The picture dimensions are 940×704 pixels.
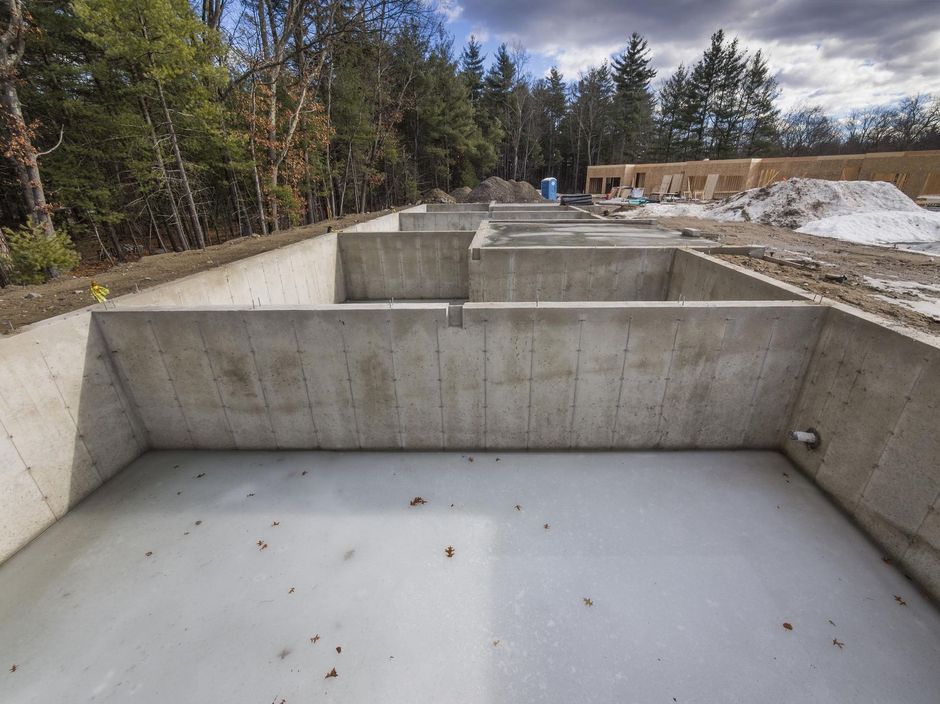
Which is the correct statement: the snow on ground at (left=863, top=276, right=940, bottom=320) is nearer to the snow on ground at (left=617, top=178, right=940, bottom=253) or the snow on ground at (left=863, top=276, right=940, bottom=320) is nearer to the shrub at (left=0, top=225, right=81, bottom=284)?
the snow on ground at (left=617, top=178, right=940, bottom=253)

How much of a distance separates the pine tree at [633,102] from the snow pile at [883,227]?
36597mm

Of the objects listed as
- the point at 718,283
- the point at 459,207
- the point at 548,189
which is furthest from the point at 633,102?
the point at 718,283

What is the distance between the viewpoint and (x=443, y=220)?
712 inches

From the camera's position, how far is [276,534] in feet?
13.6

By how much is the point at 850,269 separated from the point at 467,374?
8.59 meters

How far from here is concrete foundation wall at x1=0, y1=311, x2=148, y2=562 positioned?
153 inches

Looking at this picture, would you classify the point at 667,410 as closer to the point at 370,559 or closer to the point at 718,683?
the point at 718,683

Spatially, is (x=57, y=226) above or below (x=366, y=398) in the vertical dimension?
above

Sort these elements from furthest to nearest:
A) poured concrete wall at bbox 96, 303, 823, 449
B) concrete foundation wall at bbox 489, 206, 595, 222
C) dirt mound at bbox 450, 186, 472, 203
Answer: dirt mound at bbox 450, 186, 472, 203, concrete foundation wall at bbox 489, 206, 595, 222, poured concrete wall at bbox 96, 303, 823, 449

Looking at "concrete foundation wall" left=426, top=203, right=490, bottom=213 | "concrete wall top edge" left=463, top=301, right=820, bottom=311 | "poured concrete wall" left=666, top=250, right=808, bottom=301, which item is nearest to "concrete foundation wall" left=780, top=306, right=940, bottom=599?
"concrete wall top edge" left=463, top=301, right=820, bottom=311

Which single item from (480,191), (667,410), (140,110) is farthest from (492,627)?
(480,191)

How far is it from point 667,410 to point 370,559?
398cm

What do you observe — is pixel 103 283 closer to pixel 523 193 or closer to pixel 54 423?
pixel 54 423

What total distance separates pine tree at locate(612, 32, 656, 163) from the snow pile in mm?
36597
